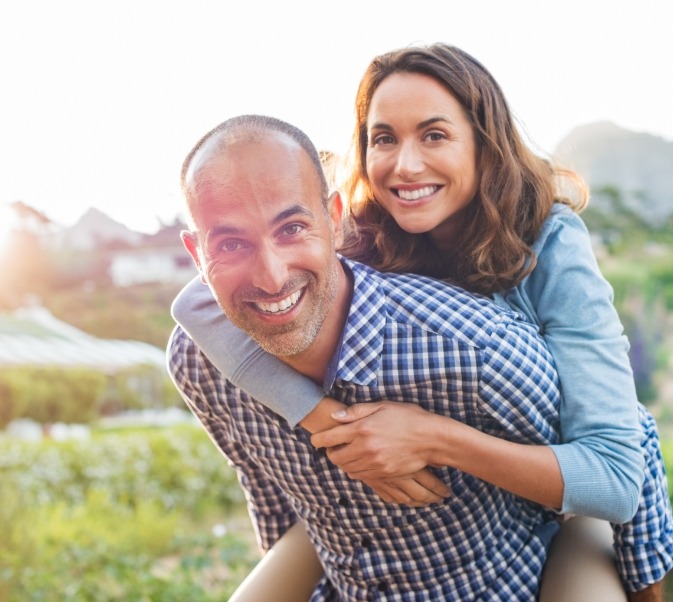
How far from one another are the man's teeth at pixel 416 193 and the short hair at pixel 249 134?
44 cm

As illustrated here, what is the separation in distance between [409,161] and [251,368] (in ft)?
2.18

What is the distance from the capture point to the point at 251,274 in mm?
1700

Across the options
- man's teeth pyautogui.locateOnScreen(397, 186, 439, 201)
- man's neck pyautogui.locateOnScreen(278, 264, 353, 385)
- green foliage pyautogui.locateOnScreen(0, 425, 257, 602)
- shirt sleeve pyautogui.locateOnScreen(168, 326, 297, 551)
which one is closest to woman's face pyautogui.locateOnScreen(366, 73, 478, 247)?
man's teeth pyautogui.locateOnScreen(397, 186, 439, 201)

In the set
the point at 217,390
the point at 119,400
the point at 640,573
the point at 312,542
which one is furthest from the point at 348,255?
the point at 119,400

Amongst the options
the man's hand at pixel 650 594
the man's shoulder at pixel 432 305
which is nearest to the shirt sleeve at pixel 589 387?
the man's shoulder at pixel 432 305

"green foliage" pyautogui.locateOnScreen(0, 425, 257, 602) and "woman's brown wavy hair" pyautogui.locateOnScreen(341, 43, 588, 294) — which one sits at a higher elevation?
"woman's brown wavy hair" pyautogui.locateOnScreen(341, 43, 588, 294)

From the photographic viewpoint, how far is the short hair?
169 cm

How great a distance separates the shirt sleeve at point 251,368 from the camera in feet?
5.99

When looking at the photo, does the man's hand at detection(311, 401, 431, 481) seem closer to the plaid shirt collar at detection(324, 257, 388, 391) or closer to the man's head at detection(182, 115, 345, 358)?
the plaid shirt collar at detection(324, 257, 388, 391)

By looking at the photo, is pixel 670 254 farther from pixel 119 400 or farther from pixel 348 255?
pixel 348 255

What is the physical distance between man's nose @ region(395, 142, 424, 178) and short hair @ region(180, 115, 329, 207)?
390 millimetres

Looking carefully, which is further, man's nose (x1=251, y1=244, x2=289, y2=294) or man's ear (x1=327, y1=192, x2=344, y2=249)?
man's ear (x1=327, y1=192, x2=344, y2=249)

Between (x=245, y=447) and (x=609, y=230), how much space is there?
6875mm

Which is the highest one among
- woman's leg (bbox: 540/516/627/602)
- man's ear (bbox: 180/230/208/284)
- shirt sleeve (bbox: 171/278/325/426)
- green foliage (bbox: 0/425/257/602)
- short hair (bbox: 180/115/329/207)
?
short hair (bbox: 180/115/329/207)
